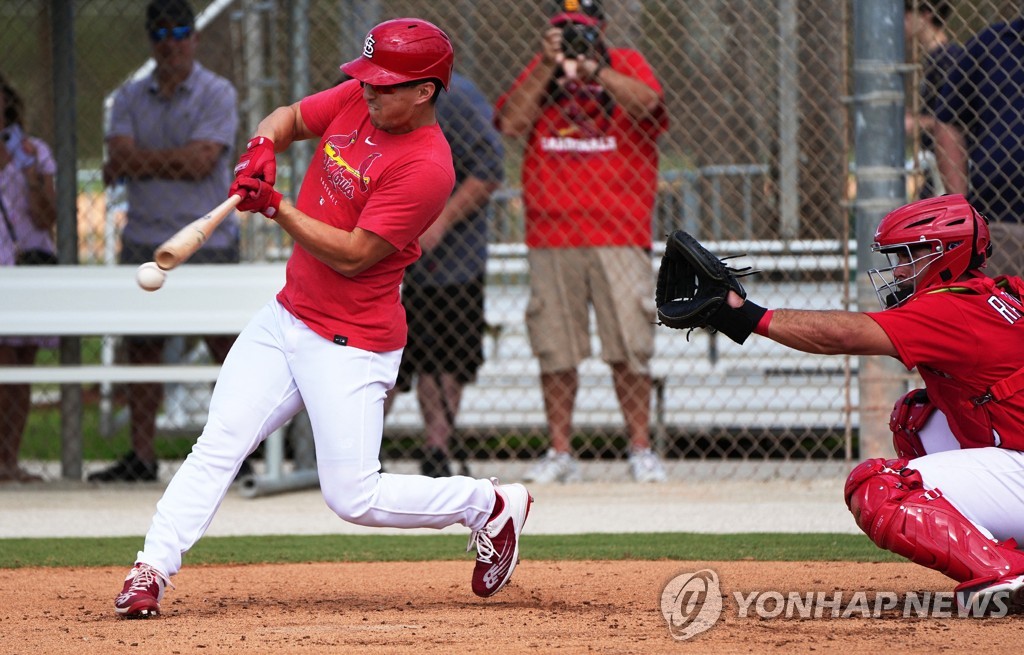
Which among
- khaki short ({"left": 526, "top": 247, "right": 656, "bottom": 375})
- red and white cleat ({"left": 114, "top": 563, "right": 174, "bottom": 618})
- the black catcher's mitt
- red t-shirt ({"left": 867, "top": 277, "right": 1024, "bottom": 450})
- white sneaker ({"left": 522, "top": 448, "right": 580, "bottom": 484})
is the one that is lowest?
white sneaker ({"left": 522, "top": 448, "right": 580, "bottom": 484})

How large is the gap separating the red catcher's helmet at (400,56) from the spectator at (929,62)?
9.39 ft

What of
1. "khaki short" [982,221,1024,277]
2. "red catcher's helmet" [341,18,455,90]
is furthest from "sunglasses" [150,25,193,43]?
"khaki short" [982,221,1024,277]

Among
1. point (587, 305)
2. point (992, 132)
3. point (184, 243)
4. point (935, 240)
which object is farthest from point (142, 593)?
point (992, 132)

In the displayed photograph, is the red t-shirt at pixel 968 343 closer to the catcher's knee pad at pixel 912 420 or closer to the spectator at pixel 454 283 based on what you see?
the catcher's knee pad at pixel 912 420

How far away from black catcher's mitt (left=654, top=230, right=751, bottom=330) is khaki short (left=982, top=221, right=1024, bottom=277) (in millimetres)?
2629

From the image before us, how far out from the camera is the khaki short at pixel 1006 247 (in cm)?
576

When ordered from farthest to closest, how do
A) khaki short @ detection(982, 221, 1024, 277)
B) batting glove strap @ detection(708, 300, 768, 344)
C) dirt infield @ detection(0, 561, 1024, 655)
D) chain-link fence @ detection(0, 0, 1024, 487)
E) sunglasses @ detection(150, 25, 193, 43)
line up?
1. chain-link fence @ detection(0, 0, 1024, 487)
2. sunglasses @ detection(150, 25, 193, 43)
3. khaki short @ detection(982, 221, 1024, 277)
4. batting glove strap @ detection(708, 300, 768, 344)
5. dirt infield @ detection(0, 561, 1024, 655)

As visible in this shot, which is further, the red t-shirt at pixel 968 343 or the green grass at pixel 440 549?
the green grass at pixel 440 549

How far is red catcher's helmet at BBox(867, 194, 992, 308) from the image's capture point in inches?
148

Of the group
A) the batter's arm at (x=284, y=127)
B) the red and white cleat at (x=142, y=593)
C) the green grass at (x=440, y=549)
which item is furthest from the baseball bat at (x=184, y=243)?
the green grass at (x=440, y=549)

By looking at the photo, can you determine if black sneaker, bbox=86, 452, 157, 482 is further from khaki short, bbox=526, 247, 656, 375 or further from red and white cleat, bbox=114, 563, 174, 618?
red and white cleat, bbox=114, 563, 174, 618

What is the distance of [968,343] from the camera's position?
11.8 feet

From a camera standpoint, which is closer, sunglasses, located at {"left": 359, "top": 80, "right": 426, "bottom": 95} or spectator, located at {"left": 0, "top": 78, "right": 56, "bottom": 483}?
sunglasses, located at {"left": 359, "top": 80, "right": 426, "bottom": 95}

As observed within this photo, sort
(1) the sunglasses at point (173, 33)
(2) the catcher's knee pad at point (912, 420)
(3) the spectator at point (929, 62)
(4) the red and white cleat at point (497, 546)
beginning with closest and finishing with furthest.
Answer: (4) the red and white cleat at point (497, 546) < (2) the catcher's knee pad at point (912, 420) < (3) the spectator at point (929, 62) < (1) the sunglasses at point (173, 33)
